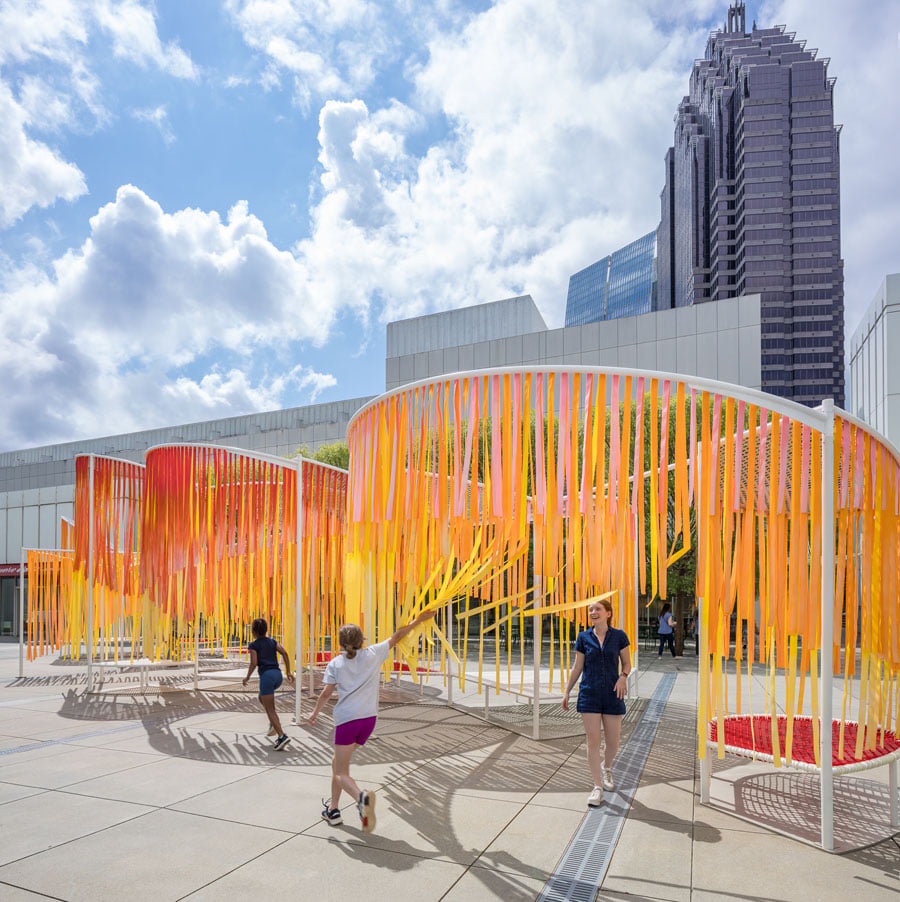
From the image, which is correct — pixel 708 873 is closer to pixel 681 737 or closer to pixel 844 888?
pixel 844 888

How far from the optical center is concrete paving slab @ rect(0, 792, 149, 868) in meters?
5.11

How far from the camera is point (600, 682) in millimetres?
6355

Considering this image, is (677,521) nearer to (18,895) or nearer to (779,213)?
(18,895)

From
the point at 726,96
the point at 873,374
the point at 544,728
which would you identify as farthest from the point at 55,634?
the point at 726,96

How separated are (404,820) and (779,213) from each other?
140 meters

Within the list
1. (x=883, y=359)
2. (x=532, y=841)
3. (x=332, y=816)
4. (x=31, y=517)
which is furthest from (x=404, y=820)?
(x=31, y=517)

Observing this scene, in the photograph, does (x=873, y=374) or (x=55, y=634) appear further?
(x=873, y=374)

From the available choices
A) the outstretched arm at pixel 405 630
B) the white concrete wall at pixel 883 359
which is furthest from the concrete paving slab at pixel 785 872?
the white concrete wall at pixel 883 359

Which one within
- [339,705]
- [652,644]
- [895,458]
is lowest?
[652,644]

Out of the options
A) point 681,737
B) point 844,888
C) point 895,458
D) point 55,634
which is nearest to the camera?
point 844,888

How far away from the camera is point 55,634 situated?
65.0 feet

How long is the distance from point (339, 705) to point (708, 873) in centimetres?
263

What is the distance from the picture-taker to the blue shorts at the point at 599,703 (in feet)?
20.8

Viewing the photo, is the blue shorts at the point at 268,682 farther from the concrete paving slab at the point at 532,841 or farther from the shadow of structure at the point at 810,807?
the shadow of structure at the point at 810,807
